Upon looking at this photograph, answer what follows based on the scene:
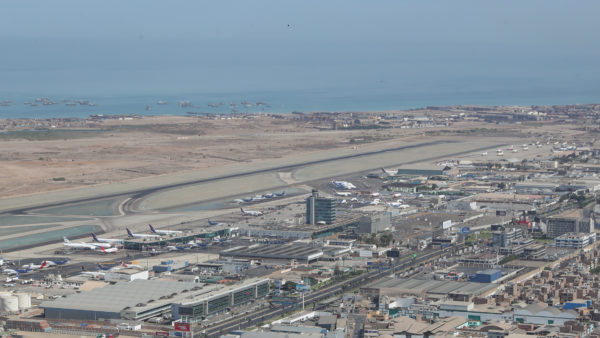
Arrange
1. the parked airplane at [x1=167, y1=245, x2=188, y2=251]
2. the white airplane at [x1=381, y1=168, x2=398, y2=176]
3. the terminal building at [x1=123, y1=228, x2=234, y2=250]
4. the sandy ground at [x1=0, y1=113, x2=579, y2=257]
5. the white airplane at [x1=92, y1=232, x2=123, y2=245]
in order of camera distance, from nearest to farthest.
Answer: the parked airplane at [x1=167, y1=245, x2=188, y2=251] → the terminal building at [x1=123, y1=228, x2=234, y2=250] → the white airplane at [x1=92, y1=232, x2=123, y2=245] → the sandy ground at [x1=0, y1=113, x2=579, y2=257] → the white airplane at [x1=381, y1=168, x2=398, y2=176]

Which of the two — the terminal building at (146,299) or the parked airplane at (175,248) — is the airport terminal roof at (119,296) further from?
the parked airplane at (175,248)

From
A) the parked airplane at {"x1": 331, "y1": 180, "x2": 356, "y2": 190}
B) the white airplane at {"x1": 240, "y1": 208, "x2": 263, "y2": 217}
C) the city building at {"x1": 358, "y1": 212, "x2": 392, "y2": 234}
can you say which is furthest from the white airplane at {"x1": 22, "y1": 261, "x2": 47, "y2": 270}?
the parked airplane at {"x1": 331, "y1": 180, "x2": 356, "y2": 190}

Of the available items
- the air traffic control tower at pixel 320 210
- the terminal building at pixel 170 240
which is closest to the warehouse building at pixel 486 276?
the air traffic control tower at pixel 320 210

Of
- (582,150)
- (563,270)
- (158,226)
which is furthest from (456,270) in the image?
(582,150)

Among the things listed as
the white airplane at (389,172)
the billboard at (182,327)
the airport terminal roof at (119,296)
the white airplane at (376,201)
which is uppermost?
the airport terminal roof at (119,296)

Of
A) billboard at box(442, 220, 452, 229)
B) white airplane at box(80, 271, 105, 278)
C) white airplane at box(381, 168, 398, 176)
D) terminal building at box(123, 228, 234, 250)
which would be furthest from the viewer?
white airplane at box(381, 168, 398, 176)

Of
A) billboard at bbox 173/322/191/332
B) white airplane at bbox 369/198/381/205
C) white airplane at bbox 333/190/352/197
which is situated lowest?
white airplane at bbox 333/190/352/197

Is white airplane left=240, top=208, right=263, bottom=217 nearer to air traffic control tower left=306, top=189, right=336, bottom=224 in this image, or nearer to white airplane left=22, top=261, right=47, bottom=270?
air traffic control tower left=306, top=189, right=336, bottom=224
